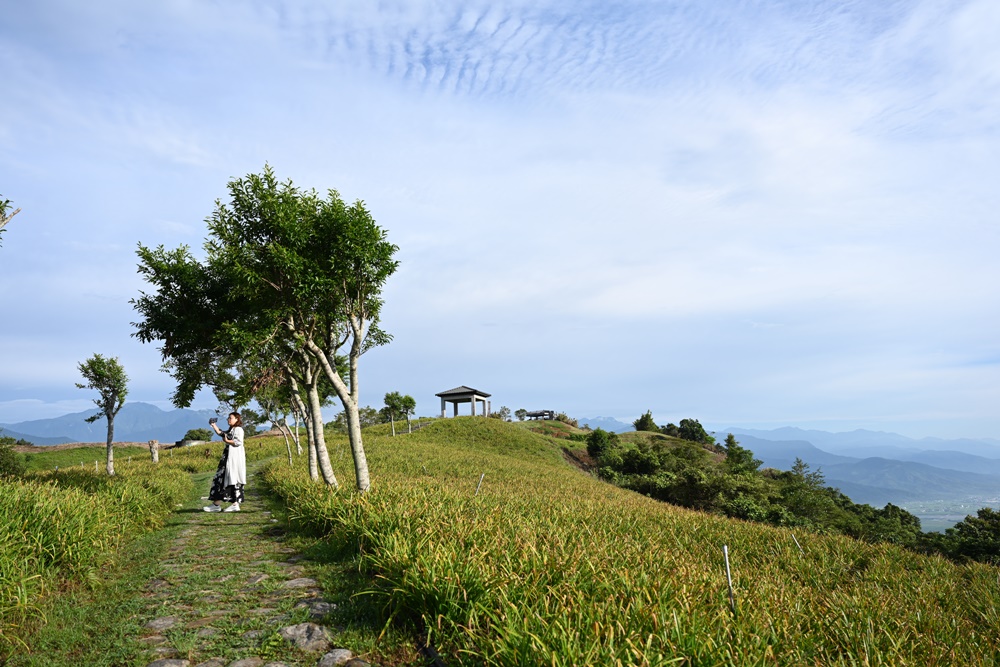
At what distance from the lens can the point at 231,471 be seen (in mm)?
13734

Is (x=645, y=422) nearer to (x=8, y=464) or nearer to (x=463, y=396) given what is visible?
(x=463, y=396)

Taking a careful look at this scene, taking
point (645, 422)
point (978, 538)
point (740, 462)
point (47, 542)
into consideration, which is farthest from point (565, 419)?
point (47, 542)

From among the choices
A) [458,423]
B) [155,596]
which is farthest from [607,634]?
[458,423]

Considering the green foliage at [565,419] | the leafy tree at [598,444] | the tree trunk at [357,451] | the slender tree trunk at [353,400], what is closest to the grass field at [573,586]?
the tree trunk at [357,451]

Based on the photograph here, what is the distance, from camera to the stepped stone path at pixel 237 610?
16.3 feet

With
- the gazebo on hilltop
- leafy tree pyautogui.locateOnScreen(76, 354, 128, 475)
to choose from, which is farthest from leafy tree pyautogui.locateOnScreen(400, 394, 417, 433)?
leafy tree pyautogui.locateOnScreen(76, 354, 128, 475)

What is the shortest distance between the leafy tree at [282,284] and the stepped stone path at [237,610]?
13.0 feet

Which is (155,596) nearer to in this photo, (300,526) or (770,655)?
(300,526)

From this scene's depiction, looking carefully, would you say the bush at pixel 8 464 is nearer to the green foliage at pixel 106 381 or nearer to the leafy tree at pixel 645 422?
the green foliage at pixel 106 381

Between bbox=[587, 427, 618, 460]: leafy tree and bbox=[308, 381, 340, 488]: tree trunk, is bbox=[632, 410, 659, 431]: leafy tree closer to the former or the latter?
bbox=[587, 427, 618, 460]: leafy tree

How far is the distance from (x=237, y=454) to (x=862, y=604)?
44.8ft

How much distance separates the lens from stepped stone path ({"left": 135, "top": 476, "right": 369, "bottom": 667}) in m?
4.95

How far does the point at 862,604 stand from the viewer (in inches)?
282

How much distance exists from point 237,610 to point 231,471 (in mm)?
8556
